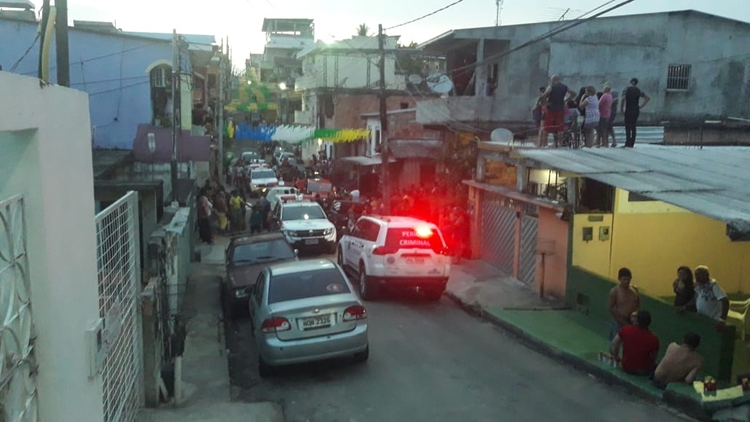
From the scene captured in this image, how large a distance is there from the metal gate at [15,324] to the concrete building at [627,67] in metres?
23.1

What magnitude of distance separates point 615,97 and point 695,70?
506 inches

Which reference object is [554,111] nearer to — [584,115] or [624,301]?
[584,115]

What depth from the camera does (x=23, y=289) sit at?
131 inches

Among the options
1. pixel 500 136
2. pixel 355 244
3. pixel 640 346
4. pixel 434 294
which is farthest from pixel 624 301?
pixel 500 136

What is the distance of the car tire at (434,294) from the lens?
51.4ft

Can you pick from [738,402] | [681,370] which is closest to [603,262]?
[681,370]

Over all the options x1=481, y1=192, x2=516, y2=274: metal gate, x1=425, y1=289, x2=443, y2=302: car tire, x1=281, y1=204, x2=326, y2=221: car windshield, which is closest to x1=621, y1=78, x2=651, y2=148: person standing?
x1=481, y1=192, x2=516, y2=274: metal gate

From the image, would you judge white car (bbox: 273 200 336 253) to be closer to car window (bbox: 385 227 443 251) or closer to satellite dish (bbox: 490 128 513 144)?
satellite dish (bbox: 490 128 513 144)

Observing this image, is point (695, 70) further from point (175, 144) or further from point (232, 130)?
point (232, 130)

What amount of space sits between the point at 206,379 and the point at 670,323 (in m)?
7.19

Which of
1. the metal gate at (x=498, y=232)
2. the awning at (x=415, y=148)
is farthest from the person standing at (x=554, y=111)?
the awning at (x=415, y=148)

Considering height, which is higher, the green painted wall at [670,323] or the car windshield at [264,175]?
the green painted wall at [670,323]

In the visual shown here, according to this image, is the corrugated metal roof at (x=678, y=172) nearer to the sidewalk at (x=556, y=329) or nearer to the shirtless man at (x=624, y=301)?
the shirtless man at (x=624, y=301)

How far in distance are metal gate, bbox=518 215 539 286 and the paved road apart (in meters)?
4.00
